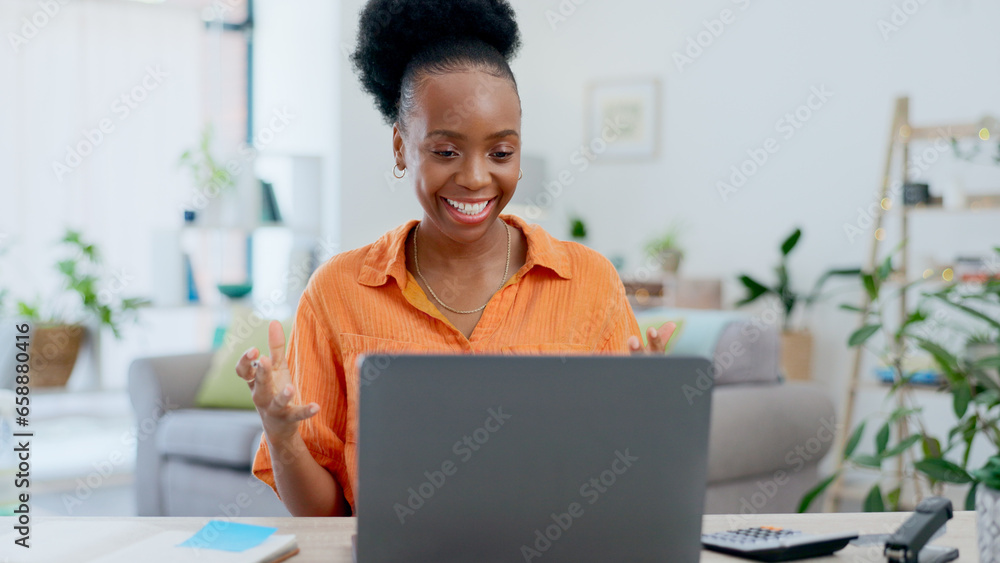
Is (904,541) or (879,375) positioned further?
(879,375)

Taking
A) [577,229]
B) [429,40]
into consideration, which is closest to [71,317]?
[577,229]

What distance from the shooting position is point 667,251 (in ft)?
14.1

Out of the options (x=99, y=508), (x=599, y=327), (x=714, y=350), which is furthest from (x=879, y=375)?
(x=99, y=508)

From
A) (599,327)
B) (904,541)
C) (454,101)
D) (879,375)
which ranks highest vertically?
(454,101)

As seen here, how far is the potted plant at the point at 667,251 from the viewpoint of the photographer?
14.0ft

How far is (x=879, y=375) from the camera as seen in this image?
10.7ft

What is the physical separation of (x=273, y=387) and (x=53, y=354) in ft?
10.0

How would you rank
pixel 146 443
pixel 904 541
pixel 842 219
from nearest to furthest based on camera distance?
pixel 904 541
pixel 146 443
pixel 842 219

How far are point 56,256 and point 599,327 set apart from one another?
3.81 m

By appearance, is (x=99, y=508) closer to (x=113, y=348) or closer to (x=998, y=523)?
(x=113, y=348)

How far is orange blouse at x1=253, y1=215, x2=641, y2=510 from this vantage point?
1.26m

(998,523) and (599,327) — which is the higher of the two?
(599,327)

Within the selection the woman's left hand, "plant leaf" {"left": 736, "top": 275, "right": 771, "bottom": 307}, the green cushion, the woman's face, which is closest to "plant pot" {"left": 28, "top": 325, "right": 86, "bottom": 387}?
the green cushion

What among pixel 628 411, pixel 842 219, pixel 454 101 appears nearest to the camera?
pixel 628 411
